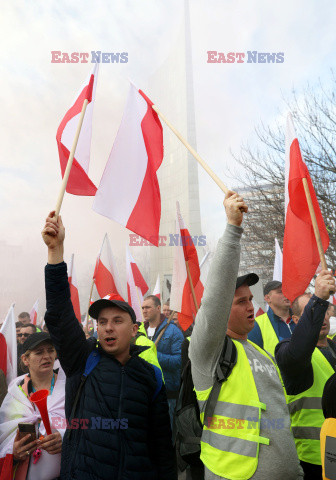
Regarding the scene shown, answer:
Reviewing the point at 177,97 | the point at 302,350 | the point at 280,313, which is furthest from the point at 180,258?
the point at 177,97

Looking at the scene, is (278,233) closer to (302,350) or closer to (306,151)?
(306,151)

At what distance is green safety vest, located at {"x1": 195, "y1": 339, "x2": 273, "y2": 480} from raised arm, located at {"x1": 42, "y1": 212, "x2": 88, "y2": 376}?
0.74 m

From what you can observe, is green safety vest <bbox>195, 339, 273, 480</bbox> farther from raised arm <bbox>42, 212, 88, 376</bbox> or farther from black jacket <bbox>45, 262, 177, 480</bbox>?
raised arm <bbox>42, 212, 88, 376</bbox>

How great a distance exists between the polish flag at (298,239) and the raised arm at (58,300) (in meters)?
1.72

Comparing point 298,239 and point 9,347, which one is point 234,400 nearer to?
point 298,239

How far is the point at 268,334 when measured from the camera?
3.75m

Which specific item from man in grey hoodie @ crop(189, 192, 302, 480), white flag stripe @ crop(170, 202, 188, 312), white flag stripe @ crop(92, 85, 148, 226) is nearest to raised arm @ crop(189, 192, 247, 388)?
man in grey hoodie @ crop(189, 192, 302, 480)

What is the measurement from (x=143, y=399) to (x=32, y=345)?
117 cm

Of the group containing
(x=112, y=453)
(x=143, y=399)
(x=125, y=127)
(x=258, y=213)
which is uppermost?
(x=258, y=213)

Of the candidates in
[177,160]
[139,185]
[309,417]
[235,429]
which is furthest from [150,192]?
[177,160]

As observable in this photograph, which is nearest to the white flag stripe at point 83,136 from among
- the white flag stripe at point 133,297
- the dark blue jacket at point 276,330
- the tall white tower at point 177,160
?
the dark blue jacket at point 276,330

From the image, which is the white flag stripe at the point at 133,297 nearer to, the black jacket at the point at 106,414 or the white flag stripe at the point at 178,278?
the white flag stripe at the point at 178,278

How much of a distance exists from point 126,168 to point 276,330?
2.03 metres

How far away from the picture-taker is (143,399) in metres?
2.26
